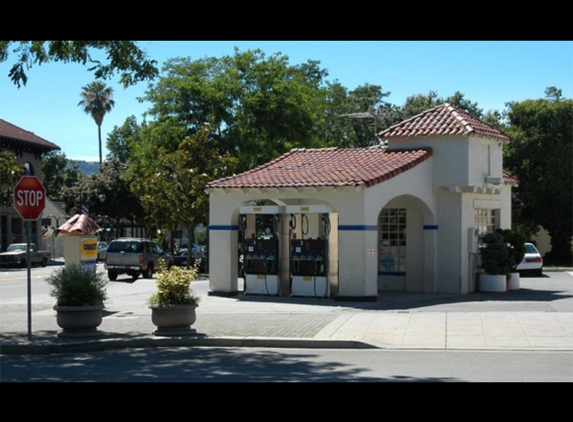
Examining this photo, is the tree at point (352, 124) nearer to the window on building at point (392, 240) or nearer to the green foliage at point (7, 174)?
the green foliage at point (7, 174)

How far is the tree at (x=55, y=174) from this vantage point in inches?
3199

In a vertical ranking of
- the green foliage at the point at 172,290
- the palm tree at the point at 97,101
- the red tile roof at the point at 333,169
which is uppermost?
the palm tree at the point at 97,101

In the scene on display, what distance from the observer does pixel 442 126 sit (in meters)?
24.5

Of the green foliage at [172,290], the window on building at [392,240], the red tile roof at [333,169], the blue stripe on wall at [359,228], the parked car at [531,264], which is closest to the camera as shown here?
the green foliage at [172,290]

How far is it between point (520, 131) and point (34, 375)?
1699 inches

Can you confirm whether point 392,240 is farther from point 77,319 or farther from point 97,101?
point 97,101

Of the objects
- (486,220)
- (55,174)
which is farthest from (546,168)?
(55,174)

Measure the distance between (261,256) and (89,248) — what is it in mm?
5215

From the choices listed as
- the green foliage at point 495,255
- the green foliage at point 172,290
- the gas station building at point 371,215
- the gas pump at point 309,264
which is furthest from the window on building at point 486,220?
the green foliage at point 172,290

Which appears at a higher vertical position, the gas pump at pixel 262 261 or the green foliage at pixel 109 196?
the green foliage at pixel 109 196

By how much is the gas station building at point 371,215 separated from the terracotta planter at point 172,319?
25.9 feet

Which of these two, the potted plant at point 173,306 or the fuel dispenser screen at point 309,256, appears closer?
the potted plant at point 173,306
